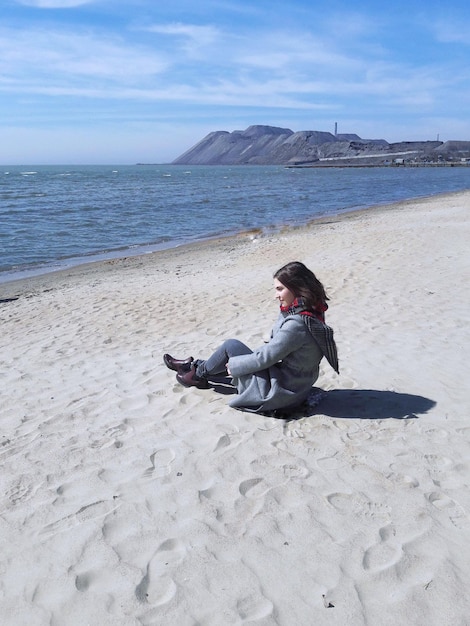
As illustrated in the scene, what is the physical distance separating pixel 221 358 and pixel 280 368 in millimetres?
610

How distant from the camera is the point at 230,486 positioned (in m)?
3.52

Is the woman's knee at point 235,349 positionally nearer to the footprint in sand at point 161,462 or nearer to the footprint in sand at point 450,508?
the footprint in sand at point 161,462

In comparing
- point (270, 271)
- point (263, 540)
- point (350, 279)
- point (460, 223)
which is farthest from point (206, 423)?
point (460, 223)

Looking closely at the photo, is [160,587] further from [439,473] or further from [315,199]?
[315,199]

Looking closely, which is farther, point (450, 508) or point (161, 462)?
point (161, 462)

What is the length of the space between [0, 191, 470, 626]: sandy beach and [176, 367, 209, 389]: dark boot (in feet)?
0.32

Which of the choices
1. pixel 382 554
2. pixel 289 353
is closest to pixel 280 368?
pixel 289 353

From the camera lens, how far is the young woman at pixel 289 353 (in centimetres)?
415

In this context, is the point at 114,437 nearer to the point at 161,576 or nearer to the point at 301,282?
the point at 161,576

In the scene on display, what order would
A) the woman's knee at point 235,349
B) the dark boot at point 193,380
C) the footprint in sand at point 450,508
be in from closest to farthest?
the footprint in sand at point 450,508, the woman's knee at point 235,349, the dark boot at point 193,380

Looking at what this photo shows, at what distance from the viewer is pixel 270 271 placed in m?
11.9

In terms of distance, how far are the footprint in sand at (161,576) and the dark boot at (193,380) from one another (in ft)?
6.88

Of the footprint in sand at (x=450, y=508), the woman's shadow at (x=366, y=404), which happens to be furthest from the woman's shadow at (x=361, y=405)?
the footprint in sand at (x=450, y=508)

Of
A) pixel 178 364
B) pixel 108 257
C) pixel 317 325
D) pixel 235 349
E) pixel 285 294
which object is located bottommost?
pixel 108 257
